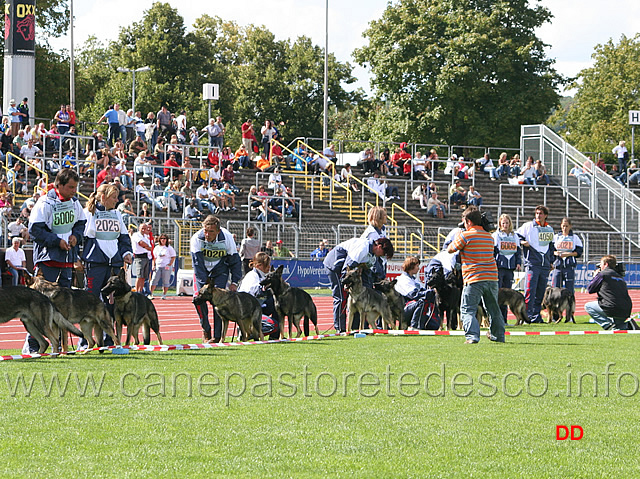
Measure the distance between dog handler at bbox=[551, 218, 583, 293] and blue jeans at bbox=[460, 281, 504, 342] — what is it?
5662 mm

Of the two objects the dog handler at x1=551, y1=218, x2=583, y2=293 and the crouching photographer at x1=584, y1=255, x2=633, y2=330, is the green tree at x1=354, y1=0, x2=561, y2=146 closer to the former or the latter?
the dog handler at x1=551, y1=218, x2=583, y2=293

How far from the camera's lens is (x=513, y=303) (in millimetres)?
17719

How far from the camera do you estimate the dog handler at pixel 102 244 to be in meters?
12.2

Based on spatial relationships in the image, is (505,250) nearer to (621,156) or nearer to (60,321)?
(60,321)

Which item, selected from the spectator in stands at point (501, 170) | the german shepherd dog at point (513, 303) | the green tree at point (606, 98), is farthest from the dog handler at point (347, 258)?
the green tree at point (606, 98)

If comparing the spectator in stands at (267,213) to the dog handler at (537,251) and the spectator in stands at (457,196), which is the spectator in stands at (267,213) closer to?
the spectator in stands at (457,196)


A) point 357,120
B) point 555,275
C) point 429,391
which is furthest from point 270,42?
point 429,391

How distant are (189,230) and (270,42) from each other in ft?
155

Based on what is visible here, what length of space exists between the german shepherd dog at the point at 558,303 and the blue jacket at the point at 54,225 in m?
10.0

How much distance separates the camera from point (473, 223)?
43.7 feet

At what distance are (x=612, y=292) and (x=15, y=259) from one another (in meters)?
13.5

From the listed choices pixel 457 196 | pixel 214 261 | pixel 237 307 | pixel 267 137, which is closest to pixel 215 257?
pixel 214 261

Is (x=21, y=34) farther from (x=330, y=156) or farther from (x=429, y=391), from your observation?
(x=429, y=391)

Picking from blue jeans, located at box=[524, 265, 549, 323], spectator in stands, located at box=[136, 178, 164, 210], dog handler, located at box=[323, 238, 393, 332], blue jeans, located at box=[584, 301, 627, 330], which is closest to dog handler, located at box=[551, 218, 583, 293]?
blue jeans, located at box=[524, 265, 549, 323]
